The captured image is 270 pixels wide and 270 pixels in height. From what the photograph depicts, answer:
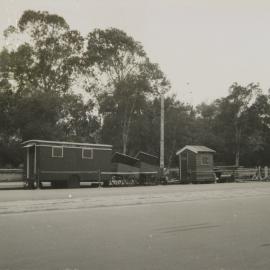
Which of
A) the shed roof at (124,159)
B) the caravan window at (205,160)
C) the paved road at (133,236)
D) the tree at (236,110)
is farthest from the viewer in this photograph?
the tree at (236,110)

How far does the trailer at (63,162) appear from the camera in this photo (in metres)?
31.1

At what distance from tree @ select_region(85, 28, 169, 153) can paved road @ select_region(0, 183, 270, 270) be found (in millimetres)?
35931

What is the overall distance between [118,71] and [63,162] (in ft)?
72.6

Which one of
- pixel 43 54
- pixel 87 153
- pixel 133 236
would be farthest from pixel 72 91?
pixel 133 236

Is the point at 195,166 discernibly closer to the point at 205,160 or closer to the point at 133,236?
the point at 205,160

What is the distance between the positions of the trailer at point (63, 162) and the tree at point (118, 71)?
58.8 ft

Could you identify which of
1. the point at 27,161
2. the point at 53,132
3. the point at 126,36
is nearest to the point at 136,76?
the point at 126,36

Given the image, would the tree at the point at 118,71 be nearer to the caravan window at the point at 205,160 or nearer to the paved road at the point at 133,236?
the caravan window at the point at 205,160

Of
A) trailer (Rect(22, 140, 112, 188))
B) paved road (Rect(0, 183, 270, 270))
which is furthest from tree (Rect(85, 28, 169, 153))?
paved road (Rect(0, 183, 270, 270))

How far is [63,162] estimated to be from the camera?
32156 millimetres

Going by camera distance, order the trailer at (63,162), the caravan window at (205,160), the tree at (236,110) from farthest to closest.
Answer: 1. the tree at (236,110)
2. the caravan window at (205,160)
3. the trailer at (63,162)

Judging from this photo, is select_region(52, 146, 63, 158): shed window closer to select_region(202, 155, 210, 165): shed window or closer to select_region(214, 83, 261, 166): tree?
select_region(202, 155, 210, 165): shed window

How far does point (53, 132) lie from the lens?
47500 millimetres

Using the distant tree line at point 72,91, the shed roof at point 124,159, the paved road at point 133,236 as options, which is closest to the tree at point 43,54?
the distant tree line at point 72,91
